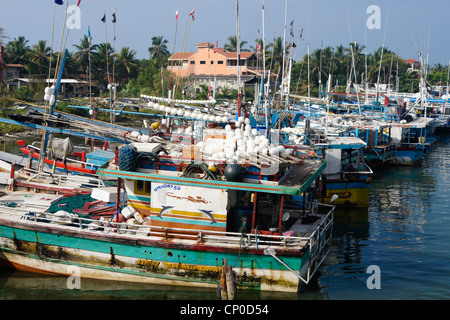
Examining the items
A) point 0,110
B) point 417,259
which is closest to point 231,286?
point 417,259

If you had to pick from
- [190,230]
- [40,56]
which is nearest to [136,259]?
[190,230]

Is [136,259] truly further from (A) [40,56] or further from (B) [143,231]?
(A) [40,56]

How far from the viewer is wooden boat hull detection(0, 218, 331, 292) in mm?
12578

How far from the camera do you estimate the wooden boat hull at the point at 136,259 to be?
1258 cm

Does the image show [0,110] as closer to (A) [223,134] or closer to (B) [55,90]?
(B) [55,90]

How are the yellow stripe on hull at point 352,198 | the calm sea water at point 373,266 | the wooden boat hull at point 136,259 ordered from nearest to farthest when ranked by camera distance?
the wooden boat hull at point 136,259, the calm sea water at point 373,266, the yellow stripe on hull at point 352,198

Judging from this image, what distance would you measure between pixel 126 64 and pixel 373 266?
54557mm

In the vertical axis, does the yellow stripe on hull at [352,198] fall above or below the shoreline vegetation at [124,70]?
below

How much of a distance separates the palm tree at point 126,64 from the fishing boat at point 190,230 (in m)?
52.8

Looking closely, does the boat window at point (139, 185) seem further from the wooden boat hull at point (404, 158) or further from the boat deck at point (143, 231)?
the wooden boat hull at point (404, 158)

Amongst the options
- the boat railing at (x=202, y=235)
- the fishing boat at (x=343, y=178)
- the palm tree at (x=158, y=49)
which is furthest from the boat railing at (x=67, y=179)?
the palm tree at (x=158, y=49)

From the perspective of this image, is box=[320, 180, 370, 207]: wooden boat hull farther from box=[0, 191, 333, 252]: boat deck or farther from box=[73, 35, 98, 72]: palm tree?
box=[73, 35, 98, 72]: palm tree

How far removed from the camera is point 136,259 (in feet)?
43.3

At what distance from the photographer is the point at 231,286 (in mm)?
11719
